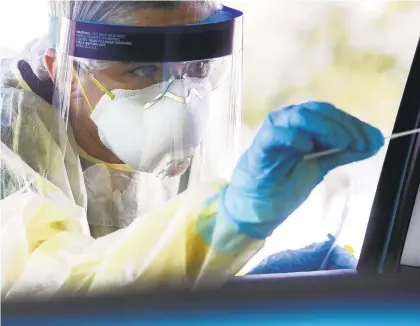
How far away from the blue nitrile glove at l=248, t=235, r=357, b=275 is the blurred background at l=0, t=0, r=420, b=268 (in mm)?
101

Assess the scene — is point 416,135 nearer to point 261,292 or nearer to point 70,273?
point 261,292

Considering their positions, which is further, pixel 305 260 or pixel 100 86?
pixel 305 260

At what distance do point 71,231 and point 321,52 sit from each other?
740 mm


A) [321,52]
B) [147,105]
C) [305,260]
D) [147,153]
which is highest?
[321,52]

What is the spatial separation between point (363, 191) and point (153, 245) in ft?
1.81

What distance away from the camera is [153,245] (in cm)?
137

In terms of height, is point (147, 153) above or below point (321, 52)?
below

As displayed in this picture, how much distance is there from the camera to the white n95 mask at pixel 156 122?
4.34 ft

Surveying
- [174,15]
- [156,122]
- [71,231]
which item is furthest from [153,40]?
[71,231]

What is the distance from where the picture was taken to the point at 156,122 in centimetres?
133

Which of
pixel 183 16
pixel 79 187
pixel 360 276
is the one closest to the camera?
pixel 183 16

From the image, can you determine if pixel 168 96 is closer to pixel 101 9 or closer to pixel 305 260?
pixel 101 9

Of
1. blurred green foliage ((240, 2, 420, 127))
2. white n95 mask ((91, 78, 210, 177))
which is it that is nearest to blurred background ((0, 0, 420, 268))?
blurred green foliage ((240, 2, 420, 127))

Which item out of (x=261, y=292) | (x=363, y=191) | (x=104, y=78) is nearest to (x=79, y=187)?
(x=104, y=78)
